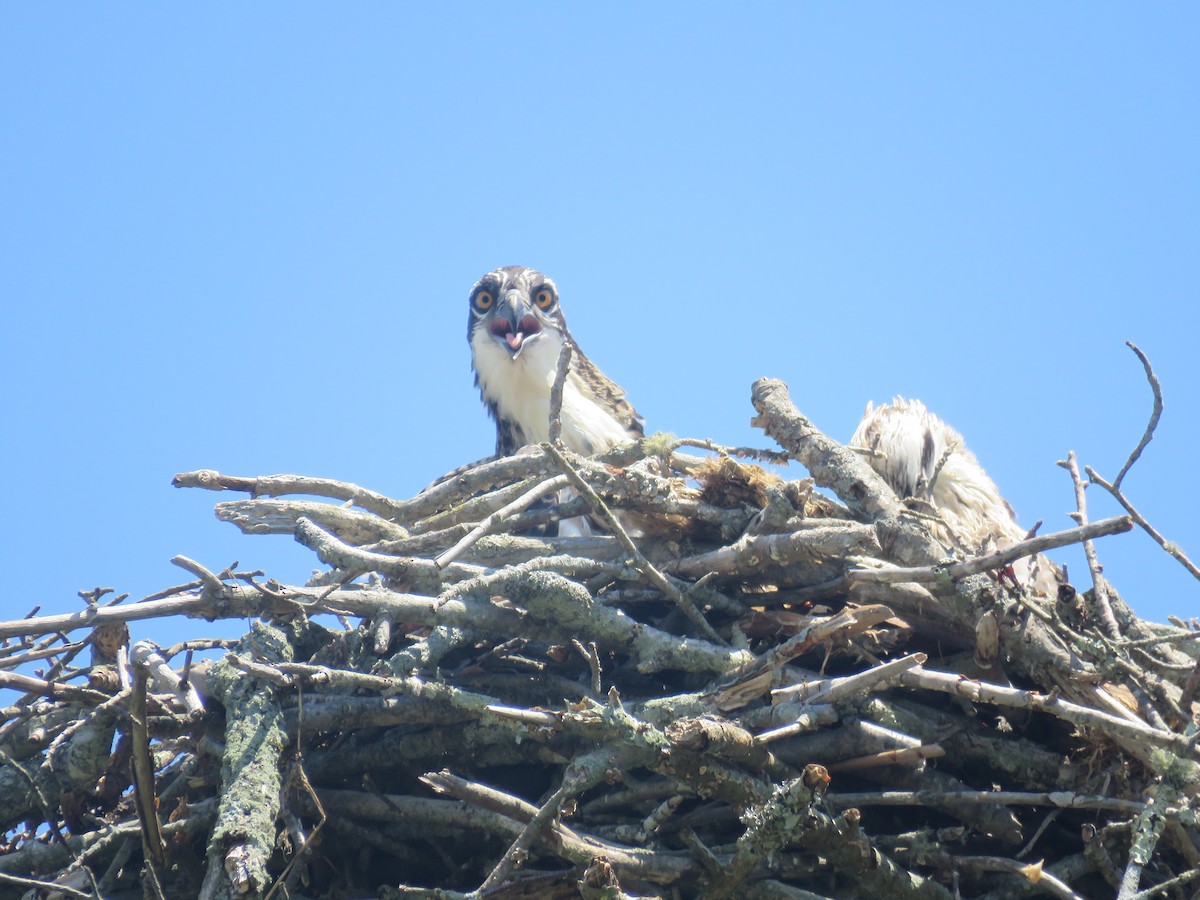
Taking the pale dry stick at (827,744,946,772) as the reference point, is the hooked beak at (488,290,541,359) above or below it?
above

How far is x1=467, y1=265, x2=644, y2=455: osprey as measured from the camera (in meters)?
5.91

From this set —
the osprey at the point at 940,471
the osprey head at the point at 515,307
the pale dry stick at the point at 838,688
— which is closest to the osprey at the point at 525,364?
the osprey head at the point at 515,307

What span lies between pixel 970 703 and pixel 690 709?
89 centimetres

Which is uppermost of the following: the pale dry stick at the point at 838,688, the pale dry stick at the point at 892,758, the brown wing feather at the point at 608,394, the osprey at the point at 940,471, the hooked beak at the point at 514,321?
the hooked beak at the point at 514,321

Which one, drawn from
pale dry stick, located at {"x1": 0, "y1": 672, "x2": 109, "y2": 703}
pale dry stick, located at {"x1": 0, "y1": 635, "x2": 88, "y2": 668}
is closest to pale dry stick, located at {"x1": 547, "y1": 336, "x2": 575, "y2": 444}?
pale dry stick, located at {"x1": 0, "y1": 672, "x2": 109, "y2": 703}

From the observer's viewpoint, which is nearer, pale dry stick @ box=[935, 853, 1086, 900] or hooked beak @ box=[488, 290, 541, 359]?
pale dry stick @ box=[935, 853, 1086, 900]

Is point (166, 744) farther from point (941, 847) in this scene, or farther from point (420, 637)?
point (941, 847)

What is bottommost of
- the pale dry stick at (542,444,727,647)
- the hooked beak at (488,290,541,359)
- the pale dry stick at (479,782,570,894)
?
the pale dry stick at (479,782,570,894)

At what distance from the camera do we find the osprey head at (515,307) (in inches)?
239

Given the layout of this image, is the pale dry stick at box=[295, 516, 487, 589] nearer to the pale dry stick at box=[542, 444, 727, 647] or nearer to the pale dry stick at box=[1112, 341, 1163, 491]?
the pale dry stick at box=[542, 444, 727, 647]

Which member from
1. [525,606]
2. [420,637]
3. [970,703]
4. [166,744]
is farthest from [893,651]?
[166,744]

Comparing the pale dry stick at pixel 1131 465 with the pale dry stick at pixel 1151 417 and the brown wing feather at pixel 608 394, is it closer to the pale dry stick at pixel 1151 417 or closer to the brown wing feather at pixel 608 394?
the pale dry stick at pixel 1151 417

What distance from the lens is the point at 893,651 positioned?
371 centimetres

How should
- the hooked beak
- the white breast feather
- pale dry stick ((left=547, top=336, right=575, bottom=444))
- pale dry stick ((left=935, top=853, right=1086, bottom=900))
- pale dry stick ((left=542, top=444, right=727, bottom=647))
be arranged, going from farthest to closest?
1. the hooked beak
2. the white breast feather
3. pale dry stick ((left=547, top=336, right=575, bottom=444))
4. pale dry stick ((left=542, top=444, right=727, bottom=647))
5. pale dry stick ((left=935, top=853, right=1086, bottom=900))
